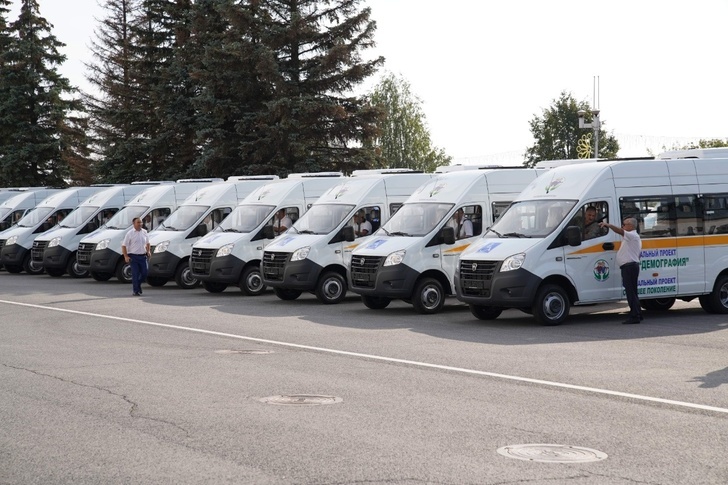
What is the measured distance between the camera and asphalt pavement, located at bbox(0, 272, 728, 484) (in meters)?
7.39

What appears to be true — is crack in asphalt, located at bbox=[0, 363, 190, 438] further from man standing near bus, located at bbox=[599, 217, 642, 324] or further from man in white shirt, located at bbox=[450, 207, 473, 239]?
man in white shirt, located at bbox=[450, 207, 473, 239]

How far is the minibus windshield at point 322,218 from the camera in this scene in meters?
22.6

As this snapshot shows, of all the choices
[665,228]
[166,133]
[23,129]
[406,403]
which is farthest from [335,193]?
[23,129]

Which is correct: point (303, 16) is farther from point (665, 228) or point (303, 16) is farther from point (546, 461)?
point (546, 461)

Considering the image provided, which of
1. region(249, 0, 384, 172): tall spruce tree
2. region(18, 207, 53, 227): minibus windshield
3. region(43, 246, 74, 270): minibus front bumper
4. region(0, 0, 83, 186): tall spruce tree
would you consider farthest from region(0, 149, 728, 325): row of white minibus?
region(0, 0, 83, 186): tall spruce tree

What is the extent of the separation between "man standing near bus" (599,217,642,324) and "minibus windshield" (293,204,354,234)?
6.85 m

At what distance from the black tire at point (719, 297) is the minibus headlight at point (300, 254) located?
301 inches

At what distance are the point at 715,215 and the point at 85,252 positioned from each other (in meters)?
17.4

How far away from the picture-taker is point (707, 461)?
7.45 meters

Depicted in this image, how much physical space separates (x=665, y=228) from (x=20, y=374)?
11262mm

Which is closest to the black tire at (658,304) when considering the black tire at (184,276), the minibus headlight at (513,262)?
the minibus headlight at (513,262)

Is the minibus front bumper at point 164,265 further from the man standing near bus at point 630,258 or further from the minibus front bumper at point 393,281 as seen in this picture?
the man standing near bus at point 630,258

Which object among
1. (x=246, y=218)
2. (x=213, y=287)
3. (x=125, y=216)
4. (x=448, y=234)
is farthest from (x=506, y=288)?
(x=125, y=216)

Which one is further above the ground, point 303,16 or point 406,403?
point 303,16
